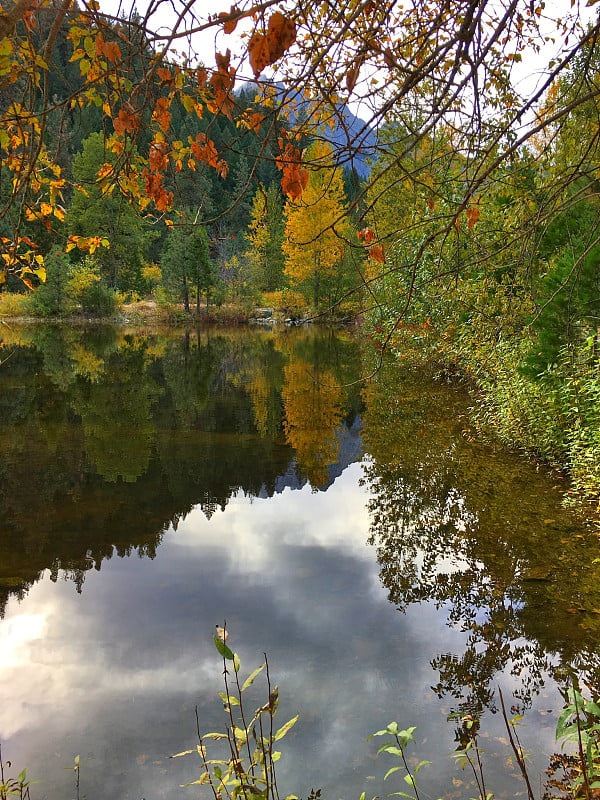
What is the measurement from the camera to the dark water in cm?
367

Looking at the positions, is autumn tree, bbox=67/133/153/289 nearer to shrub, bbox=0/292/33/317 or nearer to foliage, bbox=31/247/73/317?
foliage, bbox=31/247/73/317

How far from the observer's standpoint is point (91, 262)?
132 ft

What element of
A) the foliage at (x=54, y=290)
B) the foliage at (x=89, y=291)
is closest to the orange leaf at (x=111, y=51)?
the foliage at (x=54, y=290)

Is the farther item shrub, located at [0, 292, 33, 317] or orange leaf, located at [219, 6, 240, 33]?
shrub, located at [0, 292, 33, 317]

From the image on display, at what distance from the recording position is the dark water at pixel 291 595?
367 centimetres

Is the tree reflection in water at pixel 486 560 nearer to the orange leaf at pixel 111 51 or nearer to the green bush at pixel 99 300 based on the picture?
the orange leaf at pixel 111 51

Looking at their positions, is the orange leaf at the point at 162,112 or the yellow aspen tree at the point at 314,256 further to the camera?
the yellow aspen tree at the point at 314,256

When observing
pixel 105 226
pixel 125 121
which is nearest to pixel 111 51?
pixel 125 121

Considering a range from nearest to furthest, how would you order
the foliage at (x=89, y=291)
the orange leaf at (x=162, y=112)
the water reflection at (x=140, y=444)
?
the orange leaf at (x=162, y=112), the water reflection at (x=140, y=444), the foliage at (x=89, y=291)

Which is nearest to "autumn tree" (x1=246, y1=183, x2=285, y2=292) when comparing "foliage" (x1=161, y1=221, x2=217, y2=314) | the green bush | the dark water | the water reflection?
"foliage" (x1=161, y1=221, x2=217, y2=314)

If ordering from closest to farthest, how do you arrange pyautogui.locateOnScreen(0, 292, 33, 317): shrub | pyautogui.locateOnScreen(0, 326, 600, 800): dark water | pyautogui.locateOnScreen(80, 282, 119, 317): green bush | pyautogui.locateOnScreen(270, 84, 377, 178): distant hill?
pyautogui.locateOnScreen(270, 84, 377, 178): distant hill < pyautogui.locateOnScreen(0, 326, 600, 800): dark water < pyautogui.locateOnScreen(0, 292, 33, 317): shrub < pyautogui.locateOnScreen(80, 282, 119, 317): green bush

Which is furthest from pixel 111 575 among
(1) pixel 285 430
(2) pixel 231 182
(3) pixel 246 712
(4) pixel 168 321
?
(2) pixel 231 182

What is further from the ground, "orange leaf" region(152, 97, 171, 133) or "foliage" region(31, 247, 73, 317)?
"foliage" region(31, 247, 73, 317)

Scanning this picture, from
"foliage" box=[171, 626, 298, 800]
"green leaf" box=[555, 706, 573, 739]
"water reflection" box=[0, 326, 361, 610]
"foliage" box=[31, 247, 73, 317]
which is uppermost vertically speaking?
"foliage" box=[31, 247, 73, 317]
